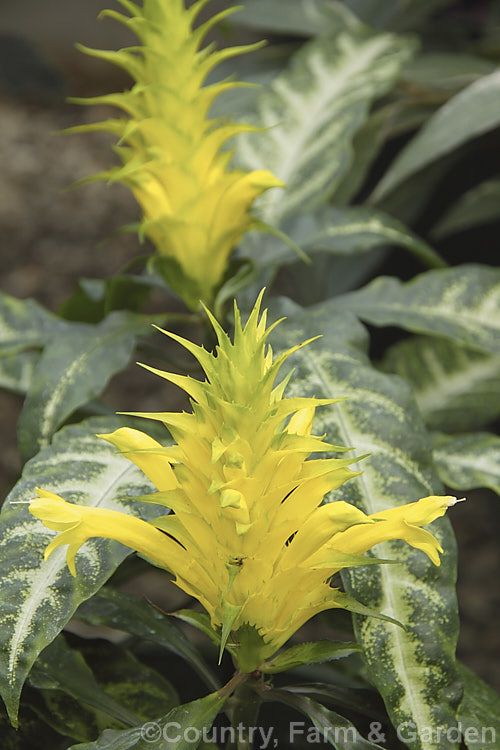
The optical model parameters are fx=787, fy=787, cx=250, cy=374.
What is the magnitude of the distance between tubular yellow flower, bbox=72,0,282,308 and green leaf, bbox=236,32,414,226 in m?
0.18

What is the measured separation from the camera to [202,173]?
71cm

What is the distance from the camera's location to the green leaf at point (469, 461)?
71 centimetres

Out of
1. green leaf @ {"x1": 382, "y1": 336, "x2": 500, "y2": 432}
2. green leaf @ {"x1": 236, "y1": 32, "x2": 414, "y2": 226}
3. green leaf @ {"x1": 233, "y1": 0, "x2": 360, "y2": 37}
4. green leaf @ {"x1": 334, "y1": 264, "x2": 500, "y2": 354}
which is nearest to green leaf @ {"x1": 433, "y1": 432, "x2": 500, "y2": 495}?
green leaf @ {"x1": 334, "y1": 264, "x2": 500, "y2": 354}

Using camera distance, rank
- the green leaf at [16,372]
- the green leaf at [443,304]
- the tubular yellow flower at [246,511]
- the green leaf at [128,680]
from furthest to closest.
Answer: the green leaf at [16,372], the green leaf at [443,304], the green leaf at [128,680], the tubular yellow flower at [246,511]

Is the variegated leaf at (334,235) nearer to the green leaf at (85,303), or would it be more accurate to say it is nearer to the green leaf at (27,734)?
the green leaf at (85,303)

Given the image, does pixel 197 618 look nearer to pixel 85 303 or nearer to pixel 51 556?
pixel 51 556

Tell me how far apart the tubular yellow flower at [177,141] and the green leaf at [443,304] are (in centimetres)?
16

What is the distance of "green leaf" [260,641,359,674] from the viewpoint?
1.70 ft

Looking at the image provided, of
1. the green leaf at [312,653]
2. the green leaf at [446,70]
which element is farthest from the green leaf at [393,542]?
the green leaf at [446,70]

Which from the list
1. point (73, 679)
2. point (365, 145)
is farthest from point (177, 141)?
point (365, 145)

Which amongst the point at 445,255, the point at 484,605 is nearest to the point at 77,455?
the point at 445,255

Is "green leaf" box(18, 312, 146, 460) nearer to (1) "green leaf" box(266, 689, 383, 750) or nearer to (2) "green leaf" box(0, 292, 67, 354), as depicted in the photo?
(2) "green leaf" box(0, 292, 67, 354)

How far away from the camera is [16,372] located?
0.90 m

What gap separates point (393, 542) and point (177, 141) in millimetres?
387
